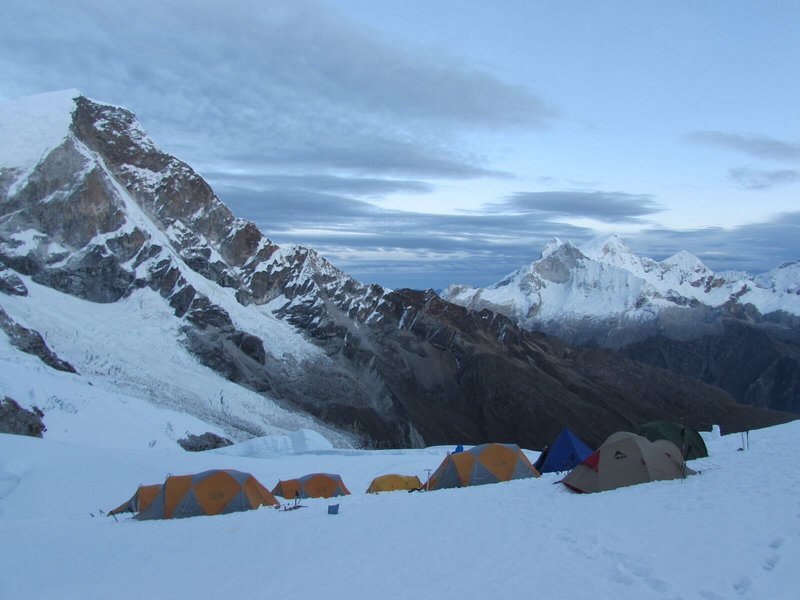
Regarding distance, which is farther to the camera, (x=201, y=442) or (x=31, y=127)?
(x=31, y=127)

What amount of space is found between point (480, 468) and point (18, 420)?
37964 mm

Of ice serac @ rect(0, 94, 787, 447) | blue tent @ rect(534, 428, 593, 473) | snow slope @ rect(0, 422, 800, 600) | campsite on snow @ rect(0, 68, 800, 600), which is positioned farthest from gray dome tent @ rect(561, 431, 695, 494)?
ice serac @ rect(0, 94, 787, 447)

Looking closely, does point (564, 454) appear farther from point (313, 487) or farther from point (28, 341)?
point (28, 341)

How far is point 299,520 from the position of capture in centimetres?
1877

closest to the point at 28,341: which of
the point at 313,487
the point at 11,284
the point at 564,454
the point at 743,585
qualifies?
the point at 11,284

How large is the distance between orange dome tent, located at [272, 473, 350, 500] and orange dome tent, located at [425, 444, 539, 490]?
599cm

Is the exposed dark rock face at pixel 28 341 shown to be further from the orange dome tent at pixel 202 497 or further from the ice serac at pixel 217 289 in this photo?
the orange dome tent at pixel 202 497

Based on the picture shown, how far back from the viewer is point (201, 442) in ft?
207

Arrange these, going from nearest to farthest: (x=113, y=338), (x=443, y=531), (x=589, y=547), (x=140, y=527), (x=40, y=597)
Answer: (x=589, y=547)
(x=40, y=597)
(x=443, y=531)
(x=140, y=527)
(x=113, y=338)

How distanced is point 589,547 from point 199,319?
130 metres

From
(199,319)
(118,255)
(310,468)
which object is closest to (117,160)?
(118,255)

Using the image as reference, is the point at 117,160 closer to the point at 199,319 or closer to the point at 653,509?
the point at 199,319

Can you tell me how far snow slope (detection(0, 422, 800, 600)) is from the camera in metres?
11.1

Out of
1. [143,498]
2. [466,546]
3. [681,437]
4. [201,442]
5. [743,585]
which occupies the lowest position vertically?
[201,442]
